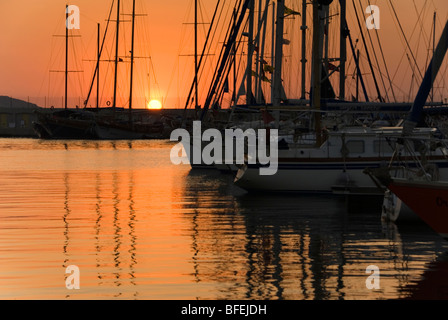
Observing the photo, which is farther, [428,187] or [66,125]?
[66,125]

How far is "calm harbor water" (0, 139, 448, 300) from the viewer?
2023cm

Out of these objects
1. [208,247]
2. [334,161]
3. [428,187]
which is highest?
[334,161]

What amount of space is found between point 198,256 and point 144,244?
8.91 ft

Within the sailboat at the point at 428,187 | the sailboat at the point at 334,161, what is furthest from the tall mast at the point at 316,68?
the sailboat at the point at 428,187

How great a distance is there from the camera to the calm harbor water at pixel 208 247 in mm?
20234

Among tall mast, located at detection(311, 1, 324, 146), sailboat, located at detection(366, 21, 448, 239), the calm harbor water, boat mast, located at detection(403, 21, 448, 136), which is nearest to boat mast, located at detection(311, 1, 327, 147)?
tall mast, located at detection(311, 1, 324, 146)

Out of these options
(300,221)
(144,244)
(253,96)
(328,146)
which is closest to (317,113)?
(328,146)

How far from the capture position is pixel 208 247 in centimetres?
2597

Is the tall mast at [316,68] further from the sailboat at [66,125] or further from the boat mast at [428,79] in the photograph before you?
the sailboat at [66,125]

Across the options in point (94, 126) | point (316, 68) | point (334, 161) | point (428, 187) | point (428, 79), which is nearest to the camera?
point (428, 187)

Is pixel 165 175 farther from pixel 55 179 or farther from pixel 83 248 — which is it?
pixel 83 248

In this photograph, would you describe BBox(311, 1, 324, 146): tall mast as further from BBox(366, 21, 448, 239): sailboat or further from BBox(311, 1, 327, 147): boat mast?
BBox(366, 21, 448, 239): sailboat

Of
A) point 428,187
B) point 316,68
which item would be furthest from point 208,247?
point 316,68

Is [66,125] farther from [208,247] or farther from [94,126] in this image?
[208,247]
